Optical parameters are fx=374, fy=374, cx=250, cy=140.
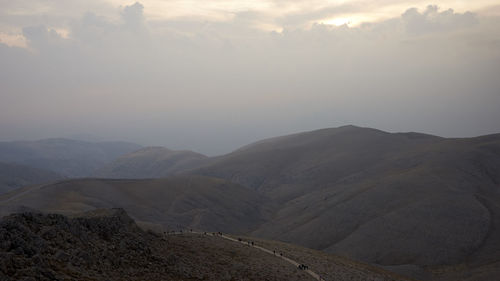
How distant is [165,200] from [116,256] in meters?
77.5

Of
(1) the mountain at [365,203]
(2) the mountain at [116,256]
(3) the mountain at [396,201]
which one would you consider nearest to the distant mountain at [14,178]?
(1) the mountain at [365,203]

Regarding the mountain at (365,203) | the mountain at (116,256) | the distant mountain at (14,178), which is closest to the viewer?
the mountain at (116,256)

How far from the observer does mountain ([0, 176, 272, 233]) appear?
3113 inches

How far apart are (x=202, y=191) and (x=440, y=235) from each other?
200ft

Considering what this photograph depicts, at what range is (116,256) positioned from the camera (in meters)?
19.9

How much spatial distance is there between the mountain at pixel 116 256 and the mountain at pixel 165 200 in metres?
47.1

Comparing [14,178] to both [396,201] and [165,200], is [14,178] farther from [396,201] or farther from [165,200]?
[396,201]

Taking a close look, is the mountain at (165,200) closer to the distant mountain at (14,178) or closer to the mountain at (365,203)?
the mountain at (365,203)

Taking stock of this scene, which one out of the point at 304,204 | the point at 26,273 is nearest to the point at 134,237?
the point at 26,273

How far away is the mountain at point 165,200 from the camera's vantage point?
79.1m

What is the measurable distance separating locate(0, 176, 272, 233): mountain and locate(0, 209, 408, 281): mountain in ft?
154

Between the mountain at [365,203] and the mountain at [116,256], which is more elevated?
the mountain at [116,256]

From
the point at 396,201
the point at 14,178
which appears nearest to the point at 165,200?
the point at 396,201

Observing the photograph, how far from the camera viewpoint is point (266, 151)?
168 meters
